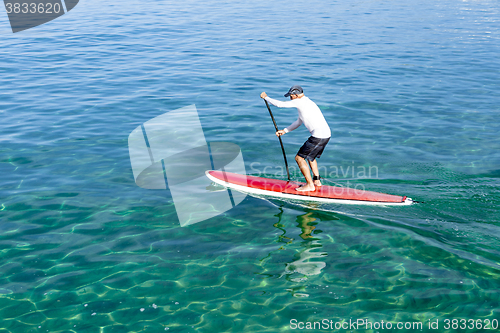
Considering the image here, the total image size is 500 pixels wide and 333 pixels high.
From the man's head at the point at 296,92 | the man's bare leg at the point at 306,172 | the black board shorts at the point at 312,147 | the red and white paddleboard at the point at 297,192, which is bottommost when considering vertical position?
the red and white paddleboard at the point at 297,192

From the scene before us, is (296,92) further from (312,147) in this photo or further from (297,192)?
(297,192)

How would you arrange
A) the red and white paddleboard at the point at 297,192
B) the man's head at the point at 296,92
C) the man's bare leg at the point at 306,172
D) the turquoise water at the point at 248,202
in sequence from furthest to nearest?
the man's bare leg at the point at 306,172, the red and white paddleboard at the point at 297,192, the man's head at the point at 296,92, the turquoise water at the point at 248,202

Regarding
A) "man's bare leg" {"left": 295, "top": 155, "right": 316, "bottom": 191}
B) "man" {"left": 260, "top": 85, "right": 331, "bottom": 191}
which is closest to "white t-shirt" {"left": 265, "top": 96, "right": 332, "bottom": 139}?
"man" {"left": 260, "top": 85, "right": 331, "bottom": 191}

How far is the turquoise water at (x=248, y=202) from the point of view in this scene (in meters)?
6.61

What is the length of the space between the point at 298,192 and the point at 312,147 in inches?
42.5

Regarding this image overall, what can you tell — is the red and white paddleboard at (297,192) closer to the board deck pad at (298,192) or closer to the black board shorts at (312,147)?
the board deck pad at (298,192)

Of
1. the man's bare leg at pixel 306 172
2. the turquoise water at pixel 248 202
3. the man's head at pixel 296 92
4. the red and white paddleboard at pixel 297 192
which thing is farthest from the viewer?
the man's bare leg at pixel 306 172

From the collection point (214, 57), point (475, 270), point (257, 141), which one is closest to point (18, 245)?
point (257, 141)

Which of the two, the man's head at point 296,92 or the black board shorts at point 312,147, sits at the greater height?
the man's head at point 296,92

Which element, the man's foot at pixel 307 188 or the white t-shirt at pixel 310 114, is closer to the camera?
the white t-shirt at pixel 310 114

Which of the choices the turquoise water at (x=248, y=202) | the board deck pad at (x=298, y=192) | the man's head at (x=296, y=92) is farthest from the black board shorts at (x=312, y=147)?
the turquoise water at (x=248, y=202)

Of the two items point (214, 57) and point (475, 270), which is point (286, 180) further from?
point (214, 57)

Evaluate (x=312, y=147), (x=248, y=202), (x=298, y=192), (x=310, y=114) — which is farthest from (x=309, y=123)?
(x=248, y=202)

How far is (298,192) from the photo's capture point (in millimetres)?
9578
